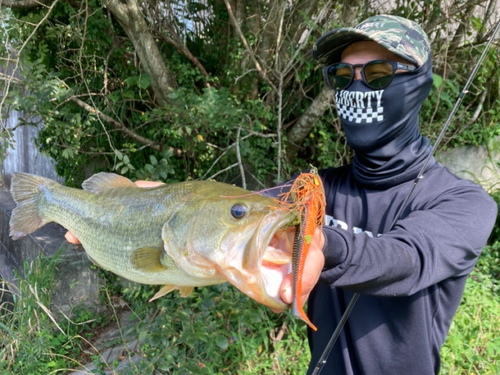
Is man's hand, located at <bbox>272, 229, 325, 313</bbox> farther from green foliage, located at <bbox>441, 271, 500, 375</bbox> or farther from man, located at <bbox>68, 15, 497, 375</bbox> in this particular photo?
green foliage, located at <bbox>441, 271, 500, 375</bbox>

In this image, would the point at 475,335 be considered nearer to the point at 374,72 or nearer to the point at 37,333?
the point at 374,72

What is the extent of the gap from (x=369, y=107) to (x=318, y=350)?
1279 millimetres

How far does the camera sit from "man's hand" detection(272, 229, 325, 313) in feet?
3.66

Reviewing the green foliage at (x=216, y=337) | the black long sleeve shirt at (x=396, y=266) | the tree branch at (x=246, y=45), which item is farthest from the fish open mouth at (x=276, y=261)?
the tree branch at (x=246, y=45)

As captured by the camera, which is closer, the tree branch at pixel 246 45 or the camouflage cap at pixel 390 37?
the camouflage cap at pixel 390 37

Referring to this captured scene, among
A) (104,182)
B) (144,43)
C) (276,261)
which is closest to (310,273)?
(276,261)

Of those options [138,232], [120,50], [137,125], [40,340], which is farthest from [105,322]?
[138,232]

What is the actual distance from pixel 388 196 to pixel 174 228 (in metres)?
1.01

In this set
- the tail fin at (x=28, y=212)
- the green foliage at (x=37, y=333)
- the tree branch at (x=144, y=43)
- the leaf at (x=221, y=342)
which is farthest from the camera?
the green foliage at (x=37, y=333)

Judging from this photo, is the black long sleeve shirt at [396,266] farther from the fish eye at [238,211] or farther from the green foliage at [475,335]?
the green foliage at [475,335]

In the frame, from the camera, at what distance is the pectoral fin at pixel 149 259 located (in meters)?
1.79

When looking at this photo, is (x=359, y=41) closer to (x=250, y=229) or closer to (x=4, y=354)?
(x=250, y=229)

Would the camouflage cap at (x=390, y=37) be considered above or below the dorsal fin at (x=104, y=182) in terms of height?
above

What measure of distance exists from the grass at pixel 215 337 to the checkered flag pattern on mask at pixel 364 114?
5.97 feet
